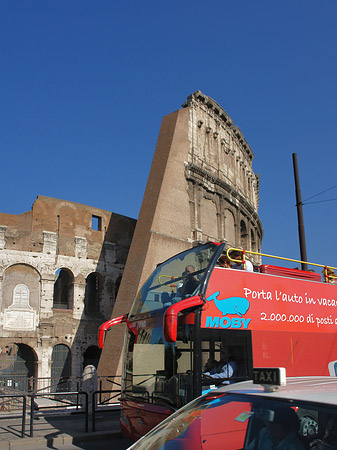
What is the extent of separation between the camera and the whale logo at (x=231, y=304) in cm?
706

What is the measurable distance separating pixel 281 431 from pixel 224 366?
3.91 meters

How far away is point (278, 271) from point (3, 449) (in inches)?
235

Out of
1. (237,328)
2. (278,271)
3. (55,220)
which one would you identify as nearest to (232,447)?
(237,328)

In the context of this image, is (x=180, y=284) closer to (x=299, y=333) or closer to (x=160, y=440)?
(x=299, y=333)

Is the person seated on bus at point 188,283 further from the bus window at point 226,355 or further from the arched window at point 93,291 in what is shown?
the arched window at point 93,291

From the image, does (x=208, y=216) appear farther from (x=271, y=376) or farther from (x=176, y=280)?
(x=271, y=376)

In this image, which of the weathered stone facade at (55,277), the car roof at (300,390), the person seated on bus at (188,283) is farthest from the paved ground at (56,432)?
the weathered stone facade at (55,277)

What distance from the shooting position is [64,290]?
26.5m

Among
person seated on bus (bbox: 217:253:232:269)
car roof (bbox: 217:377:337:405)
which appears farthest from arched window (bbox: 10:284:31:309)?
car roof (bbox: 217:377:337:405)

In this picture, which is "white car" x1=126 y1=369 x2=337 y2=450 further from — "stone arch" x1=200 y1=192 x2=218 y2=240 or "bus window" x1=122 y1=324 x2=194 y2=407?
"stone arch" x1=200 y1=192 x2=218 y2=240

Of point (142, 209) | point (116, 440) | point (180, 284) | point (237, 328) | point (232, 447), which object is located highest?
point (142, 209)

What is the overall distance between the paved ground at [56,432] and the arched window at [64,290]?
1226 cm

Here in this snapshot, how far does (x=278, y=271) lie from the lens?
840 centimetres

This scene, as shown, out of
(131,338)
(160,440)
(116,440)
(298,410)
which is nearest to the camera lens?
(298,410)
